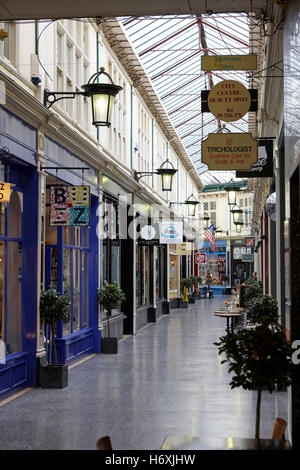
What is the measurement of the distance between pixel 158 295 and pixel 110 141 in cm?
1134

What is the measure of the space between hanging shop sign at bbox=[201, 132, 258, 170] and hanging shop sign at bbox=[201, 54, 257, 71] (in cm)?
83

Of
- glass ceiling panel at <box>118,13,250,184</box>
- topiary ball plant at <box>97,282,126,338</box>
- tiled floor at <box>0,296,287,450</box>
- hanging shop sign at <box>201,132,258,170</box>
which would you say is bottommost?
tiled floor at <box>0,296,287,450</box>

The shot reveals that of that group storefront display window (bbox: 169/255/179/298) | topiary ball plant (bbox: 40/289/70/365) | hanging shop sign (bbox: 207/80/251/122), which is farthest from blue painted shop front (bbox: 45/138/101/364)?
storefront display window (bbox: 169/255/179/298)

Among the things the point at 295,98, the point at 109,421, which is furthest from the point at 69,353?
the point at 295,98

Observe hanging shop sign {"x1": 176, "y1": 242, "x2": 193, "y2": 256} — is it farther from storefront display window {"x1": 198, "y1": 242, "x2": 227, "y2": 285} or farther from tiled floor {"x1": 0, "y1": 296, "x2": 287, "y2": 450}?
tiled floor {"x1": 0, "y1": 296, "x2": 287, "y2": 450}

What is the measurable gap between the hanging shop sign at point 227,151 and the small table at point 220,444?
4166mm

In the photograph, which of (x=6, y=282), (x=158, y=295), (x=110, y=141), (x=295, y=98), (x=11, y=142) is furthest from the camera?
(x=158, y=295)

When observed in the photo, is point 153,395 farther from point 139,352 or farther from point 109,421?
point 139,352

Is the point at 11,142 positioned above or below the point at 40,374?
above

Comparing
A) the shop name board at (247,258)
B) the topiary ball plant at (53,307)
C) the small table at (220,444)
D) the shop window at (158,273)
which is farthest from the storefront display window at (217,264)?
the small table at (220,444)

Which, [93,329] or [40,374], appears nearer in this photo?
[40,374]

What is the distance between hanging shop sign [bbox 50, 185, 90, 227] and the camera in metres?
10.8

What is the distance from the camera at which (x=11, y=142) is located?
8992 millimetres
